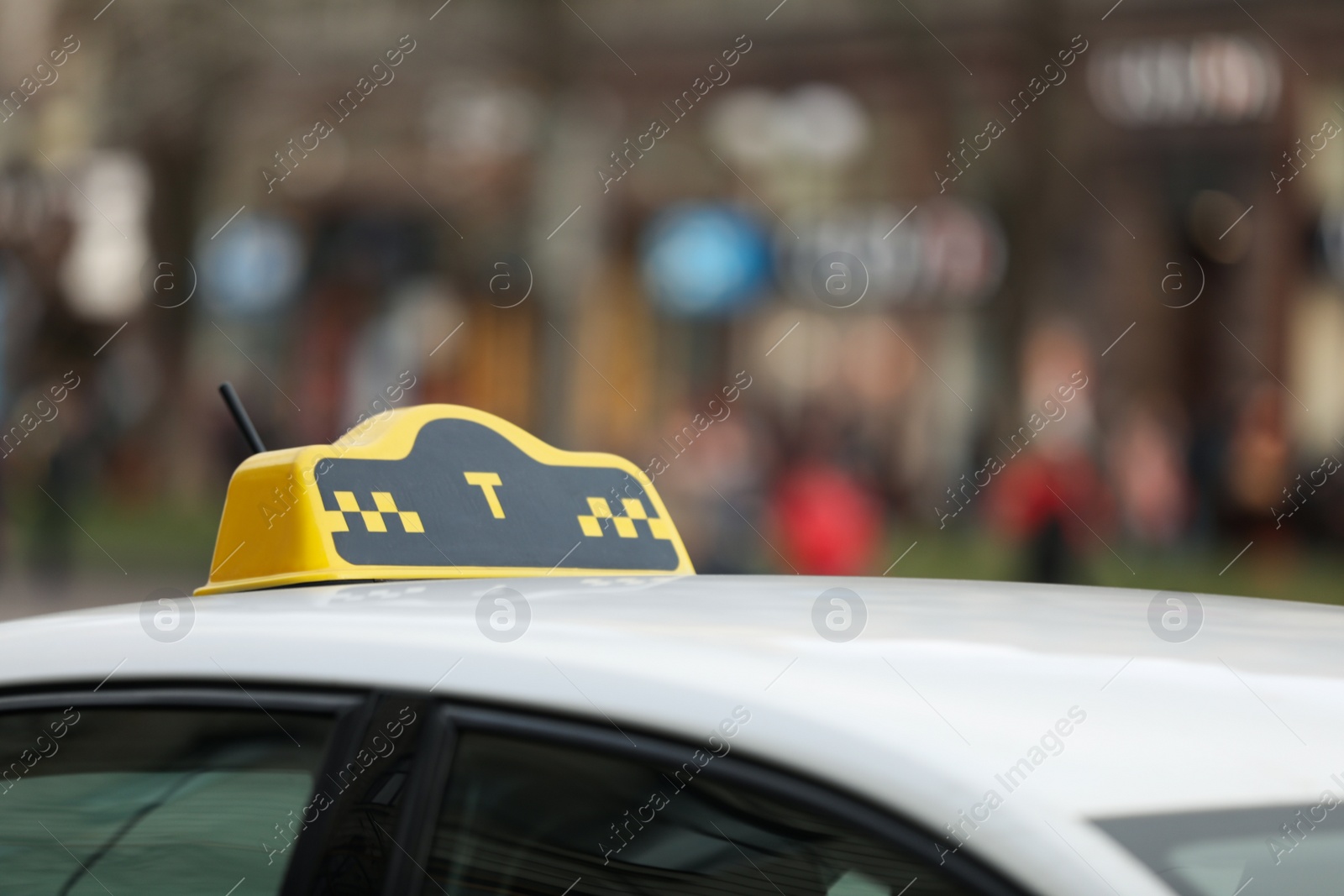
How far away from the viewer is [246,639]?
59.2 inches

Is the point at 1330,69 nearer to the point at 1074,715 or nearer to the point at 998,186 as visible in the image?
the point at 998,186

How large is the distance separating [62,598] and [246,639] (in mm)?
12827

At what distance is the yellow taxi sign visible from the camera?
1.96 m

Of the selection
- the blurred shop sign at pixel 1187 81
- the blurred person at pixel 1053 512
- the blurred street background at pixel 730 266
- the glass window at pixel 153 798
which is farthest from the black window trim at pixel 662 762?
the blurred shop sign at pixel 1187 81

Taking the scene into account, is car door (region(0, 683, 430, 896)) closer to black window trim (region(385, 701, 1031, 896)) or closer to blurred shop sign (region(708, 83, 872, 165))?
black window trim (region(385, 701, 1031, 896))

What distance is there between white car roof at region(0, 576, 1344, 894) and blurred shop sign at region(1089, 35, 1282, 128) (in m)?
18.8

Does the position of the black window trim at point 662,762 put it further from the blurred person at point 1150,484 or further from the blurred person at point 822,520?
the blurred person at point 1150,484

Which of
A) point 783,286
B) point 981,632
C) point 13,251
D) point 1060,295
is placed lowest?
point 981,632

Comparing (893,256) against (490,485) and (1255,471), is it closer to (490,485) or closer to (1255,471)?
A: (1255,471)

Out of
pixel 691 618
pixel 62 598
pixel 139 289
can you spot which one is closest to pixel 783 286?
pixel 139 289

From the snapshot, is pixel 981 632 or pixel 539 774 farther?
pixel 981 632

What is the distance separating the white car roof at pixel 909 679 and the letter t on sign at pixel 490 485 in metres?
0.41

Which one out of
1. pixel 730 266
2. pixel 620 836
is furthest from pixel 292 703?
pixel 730 266

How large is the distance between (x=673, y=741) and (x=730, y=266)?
2135 cm
